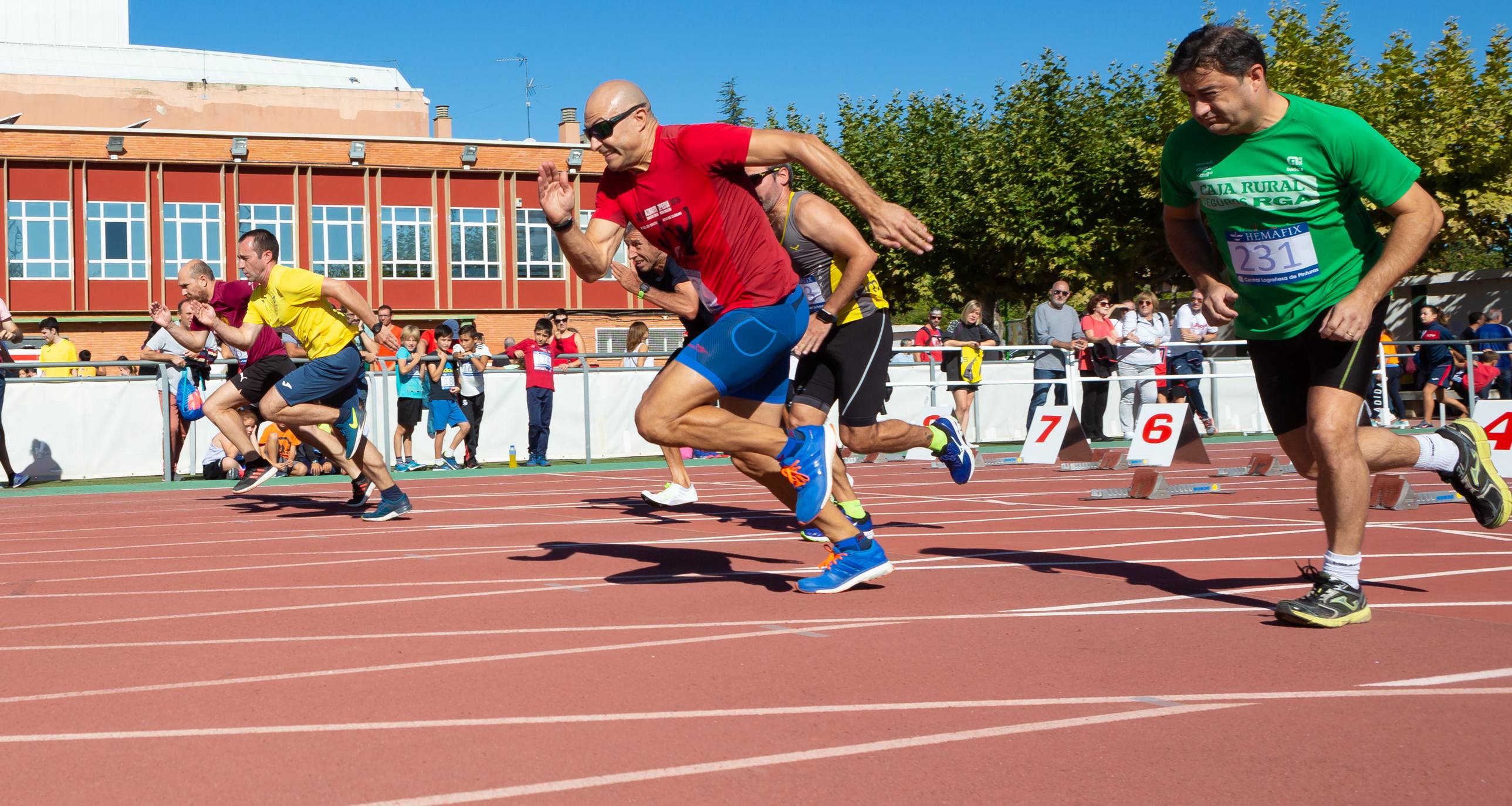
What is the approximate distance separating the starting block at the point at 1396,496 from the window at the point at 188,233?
46.7 m

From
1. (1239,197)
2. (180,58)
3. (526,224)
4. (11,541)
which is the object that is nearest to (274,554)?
(11,541)

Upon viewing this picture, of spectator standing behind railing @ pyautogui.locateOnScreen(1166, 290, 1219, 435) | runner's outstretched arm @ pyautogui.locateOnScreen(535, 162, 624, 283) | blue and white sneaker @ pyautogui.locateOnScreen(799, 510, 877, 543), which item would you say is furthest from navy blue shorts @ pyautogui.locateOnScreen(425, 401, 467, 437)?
runner's outstretched arm @ pyautogui.locateOnScreen(535, 162, 624, 283)

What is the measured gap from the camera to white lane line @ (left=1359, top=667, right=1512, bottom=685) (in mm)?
4168

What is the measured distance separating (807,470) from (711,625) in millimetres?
841

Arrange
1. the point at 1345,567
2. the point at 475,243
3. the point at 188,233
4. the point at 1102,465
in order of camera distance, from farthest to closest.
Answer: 1. the point at 475,243
2. the point at 188,233
3. the point at 1102,465
4. the point at 1345,567

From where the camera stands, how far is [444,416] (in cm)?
1794

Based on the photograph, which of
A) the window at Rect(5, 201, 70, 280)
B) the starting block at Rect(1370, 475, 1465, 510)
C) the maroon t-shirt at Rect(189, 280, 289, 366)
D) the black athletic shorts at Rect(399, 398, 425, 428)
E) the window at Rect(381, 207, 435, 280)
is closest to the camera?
the starting block at Rect(1370, 475, 1465, 510)

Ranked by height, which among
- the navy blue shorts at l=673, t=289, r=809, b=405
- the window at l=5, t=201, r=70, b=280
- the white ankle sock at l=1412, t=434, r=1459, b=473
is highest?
the window at l=5, t=201, r=70, b=280

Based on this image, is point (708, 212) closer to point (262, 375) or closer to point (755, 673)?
point (755, 673)

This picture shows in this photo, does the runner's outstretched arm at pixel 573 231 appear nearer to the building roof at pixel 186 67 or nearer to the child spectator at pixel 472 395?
the child spectator at pixel 472 395

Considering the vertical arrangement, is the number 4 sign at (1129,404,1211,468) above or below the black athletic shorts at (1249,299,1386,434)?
below

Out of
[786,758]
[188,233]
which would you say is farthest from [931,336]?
[188,233]

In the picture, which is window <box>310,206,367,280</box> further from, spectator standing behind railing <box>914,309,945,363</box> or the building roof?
spectator standing behind railing <box>914,309,945,363</box>

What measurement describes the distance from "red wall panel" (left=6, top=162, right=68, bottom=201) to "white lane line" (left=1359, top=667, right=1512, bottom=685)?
5205 cm
